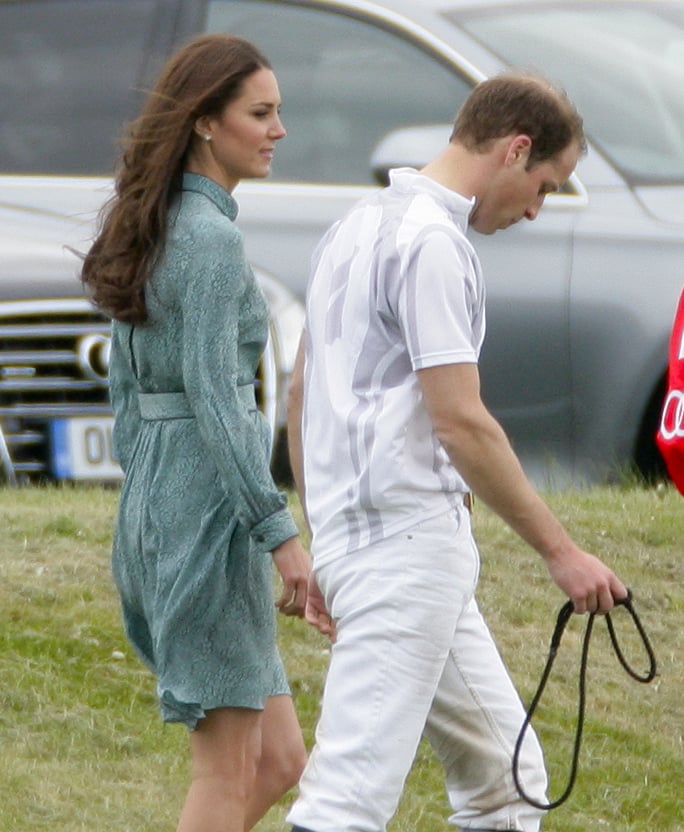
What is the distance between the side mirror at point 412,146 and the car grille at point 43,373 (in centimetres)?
109

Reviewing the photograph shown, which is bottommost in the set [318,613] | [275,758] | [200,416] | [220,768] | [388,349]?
[275,758]

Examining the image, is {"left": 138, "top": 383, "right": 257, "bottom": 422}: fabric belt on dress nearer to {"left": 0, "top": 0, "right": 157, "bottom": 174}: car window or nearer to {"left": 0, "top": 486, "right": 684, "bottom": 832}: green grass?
{"left": 0, "top": 486, "right": 684, "bottom": 832}: green grass

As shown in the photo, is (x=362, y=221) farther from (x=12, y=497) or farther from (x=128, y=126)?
(x=12, y=497)

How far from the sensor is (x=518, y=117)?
10.9 feet

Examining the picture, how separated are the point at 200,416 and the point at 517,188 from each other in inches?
25.9

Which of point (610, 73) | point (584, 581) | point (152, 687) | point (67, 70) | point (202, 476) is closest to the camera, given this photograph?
point (584, 581)

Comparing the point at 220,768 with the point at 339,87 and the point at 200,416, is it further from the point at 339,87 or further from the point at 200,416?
the point at 339,87

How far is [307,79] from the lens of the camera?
7.00 meters

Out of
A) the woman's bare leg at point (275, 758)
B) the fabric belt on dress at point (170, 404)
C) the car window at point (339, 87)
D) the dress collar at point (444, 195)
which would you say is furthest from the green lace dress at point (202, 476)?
the car window at point (339, 87)

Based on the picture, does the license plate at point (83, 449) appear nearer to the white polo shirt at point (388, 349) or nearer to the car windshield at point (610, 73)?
the car windshield at point (610, 73)

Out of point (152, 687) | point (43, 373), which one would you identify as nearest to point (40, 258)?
point (43, 373)

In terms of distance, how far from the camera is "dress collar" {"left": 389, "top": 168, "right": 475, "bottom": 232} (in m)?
3.26

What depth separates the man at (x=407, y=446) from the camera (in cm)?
313

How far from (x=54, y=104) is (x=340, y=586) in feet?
13.9
